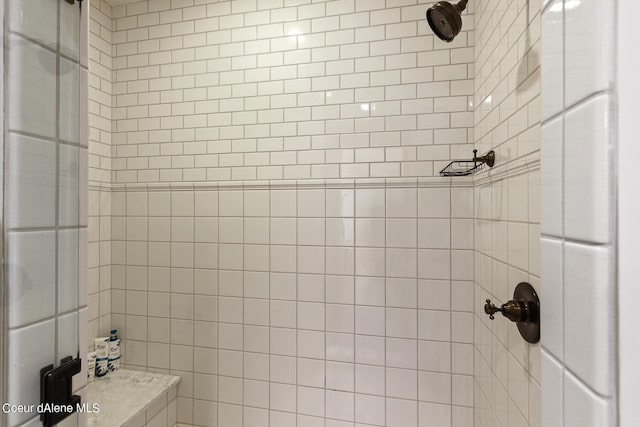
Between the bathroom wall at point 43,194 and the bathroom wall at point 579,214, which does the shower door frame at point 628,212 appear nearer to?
the bathroom wall at point 579,214

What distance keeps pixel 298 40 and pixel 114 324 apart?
2.02 m

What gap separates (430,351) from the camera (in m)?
1.62

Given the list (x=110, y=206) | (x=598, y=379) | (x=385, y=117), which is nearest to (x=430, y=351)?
(x=385, y=117)

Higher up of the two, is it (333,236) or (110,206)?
(110,206)

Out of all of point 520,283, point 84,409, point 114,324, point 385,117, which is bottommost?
point 114,324

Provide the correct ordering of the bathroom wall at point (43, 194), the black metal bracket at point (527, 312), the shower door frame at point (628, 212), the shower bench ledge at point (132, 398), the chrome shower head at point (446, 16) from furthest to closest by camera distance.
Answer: the shower bench ledge at point (132, 398) → the chrome shower head at point (446, 16) → the black metal bracket at point (527, 312) → the bathroom wall at point (43, 194) → the shower door frame at point (628, 212)

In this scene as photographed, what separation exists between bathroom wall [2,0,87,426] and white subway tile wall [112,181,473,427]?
45.8 inches

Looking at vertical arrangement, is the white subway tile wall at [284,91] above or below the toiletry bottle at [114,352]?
above

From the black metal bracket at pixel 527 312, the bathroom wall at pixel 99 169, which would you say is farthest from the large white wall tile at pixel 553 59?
the bathroom wall at pixel 99 169

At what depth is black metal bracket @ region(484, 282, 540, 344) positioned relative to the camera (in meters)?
0.87

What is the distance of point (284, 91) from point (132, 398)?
1.81 metres

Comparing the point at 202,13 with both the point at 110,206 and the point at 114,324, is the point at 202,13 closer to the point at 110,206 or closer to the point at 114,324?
the point at 110,206

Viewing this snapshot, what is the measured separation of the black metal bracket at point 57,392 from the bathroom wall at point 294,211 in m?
1.19

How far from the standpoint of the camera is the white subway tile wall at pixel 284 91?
1.63 m
